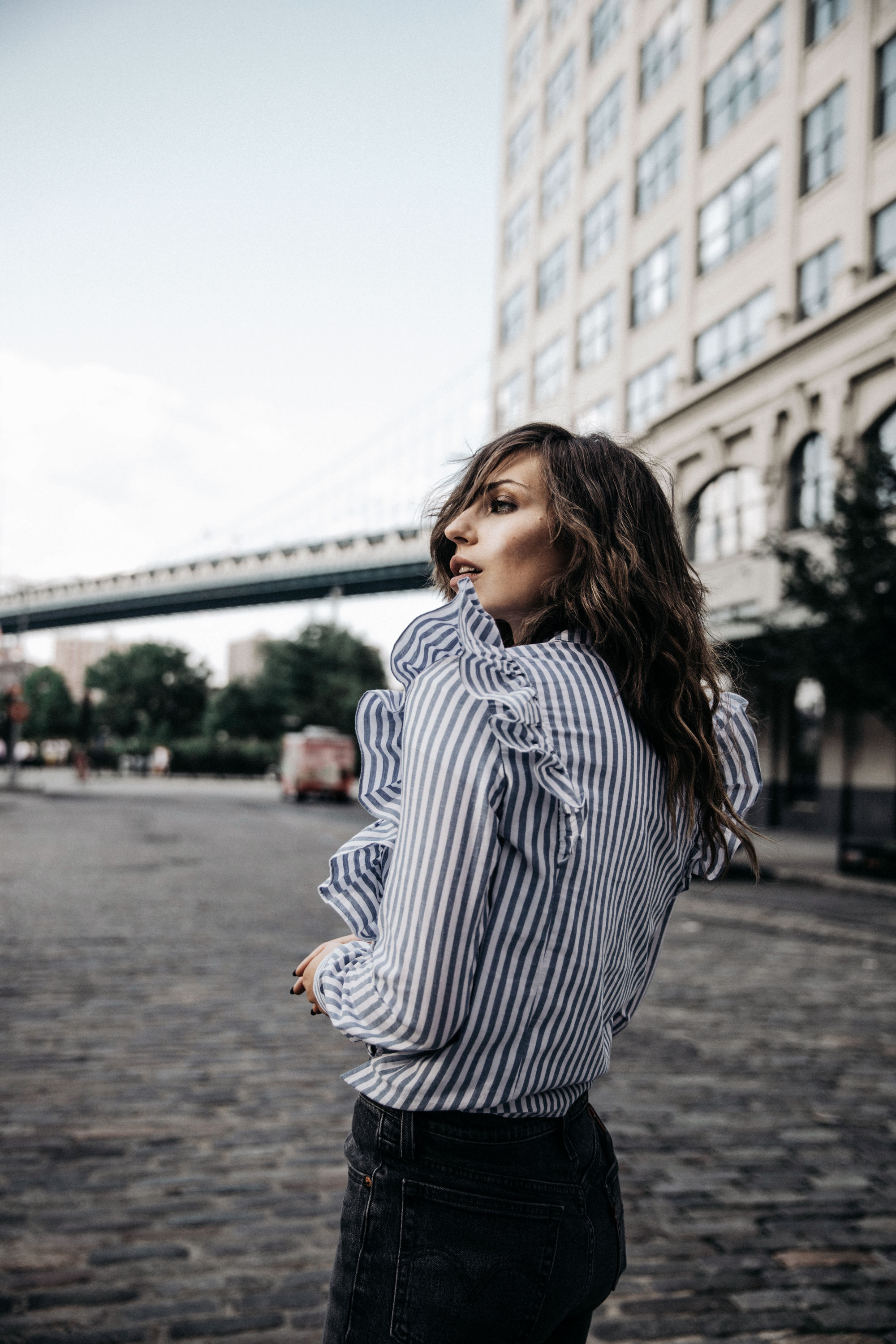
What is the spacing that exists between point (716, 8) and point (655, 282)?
6375 mm

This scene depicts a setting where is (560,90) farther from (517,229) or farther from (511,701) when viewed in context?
(511,701)

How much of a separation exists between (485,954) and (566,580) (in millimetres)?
468

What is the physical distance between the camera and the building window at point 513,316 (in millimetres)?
37750

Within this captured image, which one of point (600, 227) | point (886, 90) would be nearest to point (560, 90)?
point (600, 227)

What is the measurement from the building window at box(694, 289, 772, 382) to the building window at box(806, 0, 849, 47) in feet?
16.6

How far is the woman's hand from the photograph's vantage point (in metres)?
1.28

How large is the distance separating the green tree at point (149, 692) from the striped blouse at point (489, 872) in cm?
8277

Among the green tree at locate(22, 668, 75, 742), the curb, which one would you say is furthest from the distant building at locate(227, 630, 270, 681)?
the curb

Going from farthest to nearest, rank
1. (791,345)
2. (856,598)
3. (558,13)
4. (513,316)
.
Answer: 1. (513,316)
2. (558,13)
3. (791,345)
4. (856,598)

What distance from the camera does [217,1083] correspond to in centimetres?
451

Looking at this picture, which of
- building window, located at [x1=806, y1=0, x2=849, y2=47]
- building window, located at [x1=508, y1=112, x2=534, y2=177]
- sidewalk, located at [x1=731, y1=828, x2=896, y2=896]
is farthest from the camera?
building window, located at [x1=508, y1=112, x2=534, y2=177]

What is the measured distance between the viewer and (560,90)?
1432 inches

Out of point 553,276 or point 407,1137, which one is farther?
point 553,276

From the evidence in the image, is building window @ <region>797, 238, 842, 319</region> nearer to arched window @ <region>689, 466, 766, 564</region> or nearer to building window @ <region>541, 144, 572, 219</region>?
arched window @ <region>689, 466, 766, 564</region>
